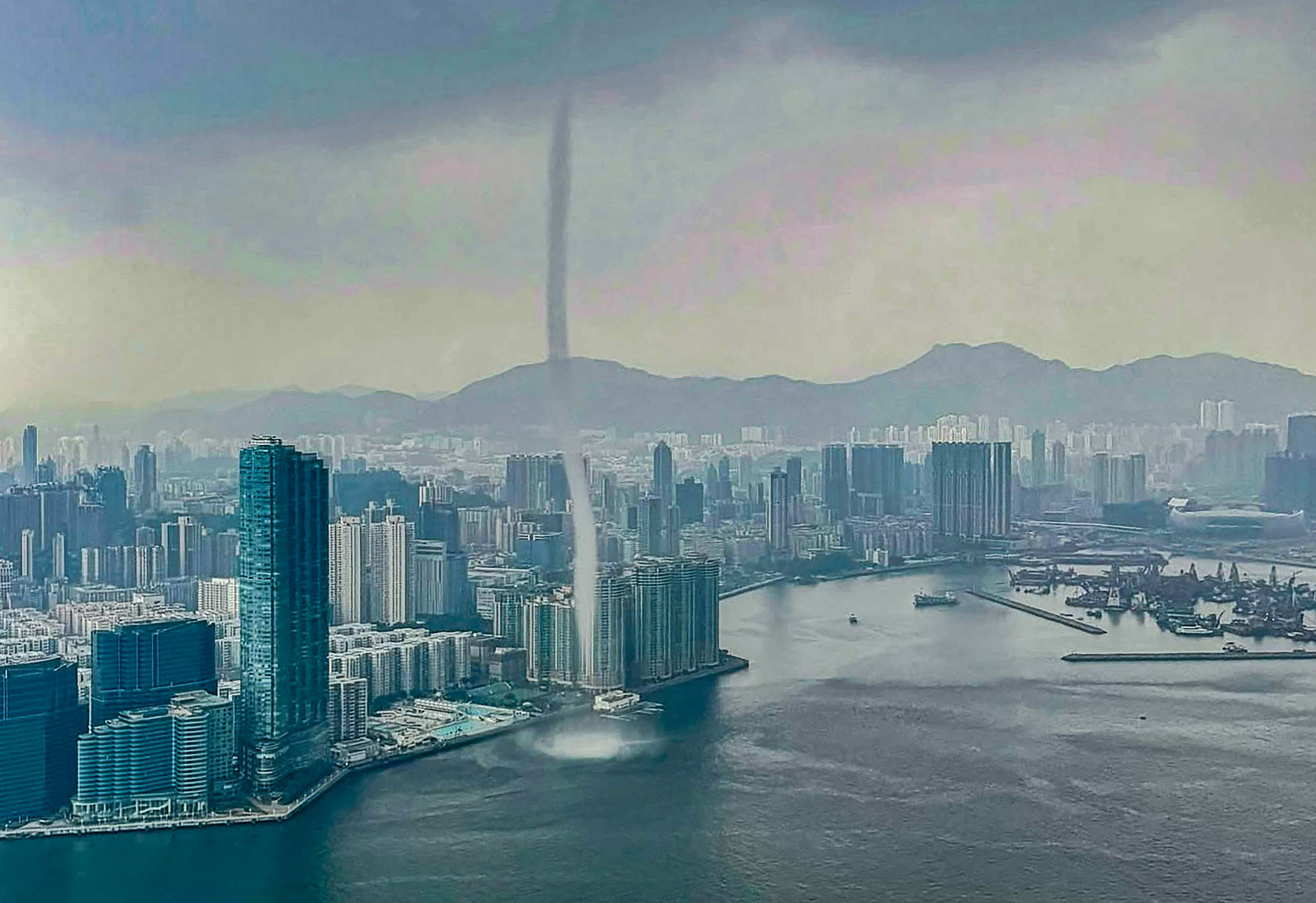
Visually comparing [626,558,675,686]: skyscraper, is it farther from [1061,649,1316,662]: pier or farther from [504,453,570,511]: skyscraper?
[1061,649,1316,662]: pier

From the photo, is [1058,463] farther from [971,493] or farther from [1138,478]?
[971,493]

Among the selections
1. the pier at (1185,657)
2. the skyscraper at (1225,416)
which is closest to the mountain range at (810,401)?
the skyscraper at (1225,416)

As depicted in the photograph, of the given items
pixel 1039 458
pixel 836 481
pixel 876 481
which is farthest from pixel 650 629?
pixel 1039 458

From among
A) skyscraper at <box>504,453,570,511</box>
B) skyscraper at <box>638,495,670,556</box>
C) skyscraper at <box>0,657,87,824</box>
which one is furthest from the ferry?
skyscraper at <box>504,453,570,511</box>

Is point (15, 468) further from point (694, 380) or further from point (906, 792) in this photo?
point (906, 792)

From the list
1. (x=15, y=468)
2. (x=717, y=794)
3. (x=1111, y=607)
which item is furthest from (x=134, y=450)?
(x=1111, y=607)
